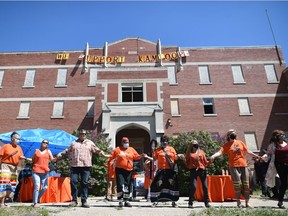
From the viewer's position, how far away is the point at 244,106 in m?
22.8

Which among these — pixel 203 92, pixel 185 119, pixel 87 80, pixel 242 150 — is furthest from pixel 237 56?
pixel 242 150

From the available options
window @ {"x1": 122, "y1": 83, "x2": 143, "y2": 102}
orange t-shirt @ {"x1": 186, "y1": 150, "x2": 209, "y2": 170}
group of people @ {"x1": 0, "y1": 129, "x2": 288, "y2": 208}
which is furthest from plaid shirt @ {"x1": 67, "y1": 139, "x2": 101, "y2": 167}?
window @ {"x1": 122, "y1": 83, "x2": 143, "y2": 102}

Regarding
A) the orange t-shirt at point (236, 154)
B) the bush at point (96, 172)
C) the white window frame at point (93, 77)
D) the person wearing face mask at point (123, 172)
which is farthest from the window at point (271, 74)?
the person wearing face mask at point (123, 172)

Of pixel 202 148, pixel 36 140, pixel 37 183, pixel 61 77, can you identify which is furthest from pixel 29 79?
pixel 37 183

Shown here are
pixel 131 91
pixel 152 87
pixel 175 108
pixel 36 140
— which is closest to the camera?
pixel 36 140

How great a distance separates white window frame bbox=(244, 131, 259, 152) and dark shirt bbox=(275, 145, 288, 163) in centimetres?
1601

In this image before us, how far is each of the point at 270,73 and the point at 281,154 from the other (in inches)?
792

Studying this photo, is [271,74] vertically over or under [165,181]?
over

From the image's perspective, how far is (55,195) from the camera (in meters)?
8.24

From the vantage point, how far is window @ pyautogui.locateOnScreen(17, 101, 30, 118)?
2307cm

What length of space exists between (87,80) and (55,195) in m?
17.3

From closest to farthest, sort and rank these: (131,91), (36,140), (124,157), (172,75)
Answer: (124,157) → (36,140) → (131,91) → (172,75)

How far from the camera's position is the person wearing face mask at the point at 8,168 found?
20.9ft

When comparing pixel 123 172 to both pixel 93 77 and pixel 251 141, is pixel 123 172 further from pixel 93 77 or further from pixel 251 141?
pixel 93 77
